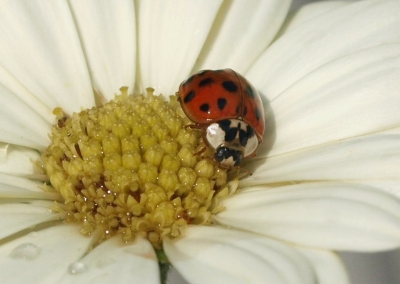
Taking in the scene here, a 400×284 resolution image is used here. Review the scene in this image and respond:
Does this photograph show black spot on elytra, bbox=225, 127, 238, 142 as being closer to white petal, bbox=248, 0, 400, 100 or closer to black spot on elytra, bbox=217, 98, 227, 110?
black spot on elytra, bbox=217, 98, 227, 110

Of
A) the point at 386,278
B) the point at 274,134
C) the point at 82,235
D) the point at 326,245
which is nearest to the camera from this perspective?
the point at 326,245

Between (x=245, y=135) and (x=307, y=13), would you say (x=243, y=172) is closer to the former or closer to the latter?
(x=245, y=135)

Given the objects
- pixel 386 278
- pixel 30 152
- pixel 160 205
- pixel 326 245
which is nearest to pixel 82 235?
pixel 160 205

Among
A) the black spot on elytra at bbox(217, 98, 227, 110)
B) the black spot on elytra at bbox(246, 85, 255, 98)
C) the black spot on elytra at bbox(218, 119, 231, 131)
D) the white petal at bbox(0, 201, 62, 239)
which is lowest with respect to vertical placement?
the white petal at bbox(0, 201, 62, 239)

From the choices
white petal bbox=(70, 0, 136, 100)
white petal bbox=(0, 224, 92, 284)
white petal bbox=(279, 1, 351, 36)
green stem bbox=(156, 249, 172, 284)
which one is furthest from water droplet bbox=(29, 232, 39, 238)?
white petal bbox=(279, 1, 351, 36)

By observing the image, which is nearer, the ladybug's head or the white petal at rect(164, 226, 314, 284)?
the white petal at rect(164, 226, 314, 284)

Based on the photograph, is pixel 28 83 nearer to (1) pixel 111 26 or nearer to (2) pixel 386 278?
(1) pixel 111 26

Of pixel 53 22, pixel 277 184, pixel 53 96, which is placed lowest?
pixel 277 184
